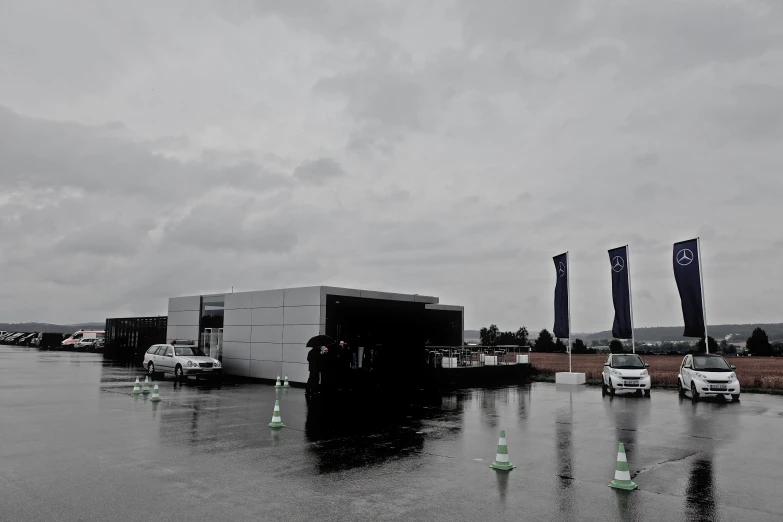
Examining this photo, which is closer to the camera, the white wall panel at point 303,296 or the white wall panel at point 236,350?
the white wall panel at point 303,296

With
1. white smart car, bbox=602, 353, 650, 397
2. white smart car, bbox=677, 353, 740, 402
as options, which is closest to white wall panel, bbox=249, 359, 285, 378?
white smart car, bbox=602, 353, 650, 397

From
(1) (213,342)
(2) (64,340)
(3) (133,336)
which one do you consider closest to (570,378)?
(1) (213,342)

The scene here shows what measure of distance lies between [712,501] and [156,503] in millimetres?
7391

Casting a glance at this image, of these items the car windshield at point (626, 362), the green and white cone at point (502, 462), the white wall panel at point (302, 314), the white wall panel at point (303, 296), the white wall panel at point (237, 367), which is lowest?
the green and white cone at point (502, 462)

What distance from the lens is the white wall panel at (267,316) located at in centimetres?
2736

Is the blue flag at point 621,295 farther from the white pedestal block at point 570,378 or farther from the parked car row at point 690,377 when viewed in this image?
the parked car row at point 690,377

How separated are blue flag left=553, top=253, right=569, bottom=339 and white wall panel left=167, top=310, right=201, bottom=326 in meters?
20.0

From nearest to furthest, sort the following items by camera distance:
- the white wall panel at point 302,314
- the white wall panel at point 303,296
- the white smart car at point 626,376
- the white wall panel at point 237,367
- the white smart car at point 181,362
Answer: the white smart car at point 626,376, the white wall panel at point 302,314, the white wall panel at point 303,296, the white smart car at point 181,362, the white wall panel at point 237,367

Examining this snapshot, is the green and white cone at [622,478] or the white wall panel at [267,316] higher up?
the white wall panel at [267,316]

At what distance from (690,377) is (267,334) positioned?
18.4 meters

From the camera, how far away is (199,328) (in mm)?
32938

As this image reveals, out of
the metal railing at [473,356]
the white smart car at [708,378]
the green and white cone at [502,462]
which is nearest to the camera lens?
the green and white cone at [502,462]

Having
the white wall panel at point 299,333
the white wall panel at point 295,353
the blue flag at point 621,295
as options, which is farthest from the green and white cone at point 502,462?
the blue flag at point 621,295

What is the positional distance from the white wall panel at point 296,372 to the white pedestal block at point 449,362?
22.8ft
